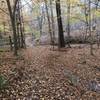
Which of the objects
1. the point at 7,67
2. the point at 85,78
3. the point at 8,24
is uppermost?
the point at 8,24

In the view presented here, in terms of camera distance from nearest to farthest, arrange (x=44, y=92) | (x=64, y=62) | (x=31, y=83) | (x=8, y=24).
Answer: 1. (x=44, y=92)
2. (x=31, y=83)
3. (x=64, y=62)
4. (x=8, y=24)

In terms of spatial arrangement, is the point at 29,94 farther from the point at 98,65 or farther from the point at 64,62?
the point at 98,65

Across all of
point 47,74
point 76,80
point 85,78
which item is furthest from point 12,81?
point 85,78

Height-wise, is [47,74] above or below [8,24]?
below

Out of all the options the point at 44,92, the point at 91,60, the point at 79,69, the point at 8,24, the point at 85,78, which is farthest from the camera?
the point at 8,24

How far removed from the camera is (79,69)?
12.4 m

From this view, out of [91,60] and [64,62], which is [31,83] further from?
[91,60]

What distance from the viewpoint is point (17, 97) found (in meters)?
7.57

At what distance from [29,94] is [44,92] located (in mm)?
709

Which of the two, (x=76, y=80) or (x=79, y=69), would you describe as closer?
(x=76, y=80)

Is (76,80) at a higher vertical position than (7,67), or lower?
lower

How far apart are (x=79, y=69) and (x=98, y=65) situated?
2.22 metres

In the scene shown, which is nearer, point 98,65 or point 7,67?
point 7,67

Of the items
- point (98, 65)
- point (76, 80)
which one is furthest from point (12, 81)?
point (98, 65)
